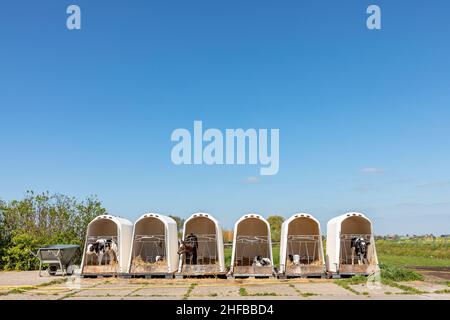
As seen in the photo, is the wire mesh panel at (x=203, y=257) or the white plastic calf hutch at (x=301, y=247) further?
the wire mesh panel at (x=203, y=257)

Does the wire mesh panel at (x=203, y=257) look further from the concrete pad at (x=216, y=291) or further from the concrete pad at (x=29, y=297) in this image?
the concrete pad at (x=29, y=297)

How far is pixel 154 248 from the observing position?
Answer: 80.4ft

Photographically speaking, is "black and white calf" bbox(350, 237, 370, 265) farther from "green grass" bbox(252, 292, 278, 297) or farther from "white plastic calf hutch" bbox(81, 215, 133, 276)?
"white plastic calf hutch" bbox(81, 215, 133, 276)

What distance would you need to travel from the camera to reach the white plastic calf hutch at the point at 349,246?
19484mm

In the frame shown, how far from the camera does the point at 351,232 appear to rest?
2336cm

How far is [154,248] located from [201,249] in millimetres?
2502

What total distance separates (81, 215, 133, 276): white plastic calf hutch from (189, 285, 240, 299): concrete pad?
4.91 meters

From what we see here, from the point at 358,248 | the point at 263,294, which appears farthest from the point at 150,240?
the point at 263,294

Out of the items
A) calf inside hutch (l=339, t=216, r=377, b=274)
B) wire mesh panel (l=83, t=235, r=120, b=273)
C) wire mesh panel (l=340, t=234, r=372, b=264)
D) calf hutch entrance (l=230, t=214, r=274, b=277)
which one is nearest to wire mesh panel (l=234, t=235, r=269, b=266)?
calf hutch entrance (l=230, t=214, r=274, b=277)

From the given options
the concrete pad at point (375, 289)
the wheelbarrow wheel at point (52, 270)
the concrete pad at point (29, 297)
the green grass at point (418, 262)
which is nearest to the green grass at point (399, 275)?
the concrete pad at point (375, 289)
